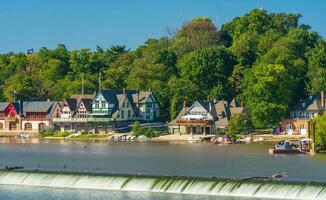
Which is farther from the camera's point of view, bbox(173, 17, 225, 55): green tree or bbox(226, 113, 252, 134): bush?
bbox(173, 17, 225, 55): green tree

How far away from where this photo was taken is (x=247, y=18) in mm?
131750

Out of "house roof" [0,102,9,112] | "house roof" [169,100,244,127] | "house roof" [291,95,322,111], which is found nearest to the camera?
"house roof" [291,95,322,111]

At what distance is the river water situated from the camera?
5053cm

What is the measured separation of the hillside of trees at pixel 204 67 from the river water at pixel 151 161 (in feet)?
49.4

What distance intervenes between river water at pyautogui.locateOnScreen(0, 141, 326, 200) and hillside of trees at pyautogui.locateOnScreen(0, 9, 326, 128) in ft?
49.4

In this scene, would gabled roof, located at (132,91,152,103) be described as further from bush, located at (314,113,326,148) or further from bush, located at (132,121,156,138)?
bush, located at (314,113,326,148)

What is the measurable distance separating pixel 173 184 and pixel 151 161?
15939 mm

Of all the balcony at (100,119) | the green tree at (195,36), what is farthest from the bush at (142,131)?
the green tree at (195,36)

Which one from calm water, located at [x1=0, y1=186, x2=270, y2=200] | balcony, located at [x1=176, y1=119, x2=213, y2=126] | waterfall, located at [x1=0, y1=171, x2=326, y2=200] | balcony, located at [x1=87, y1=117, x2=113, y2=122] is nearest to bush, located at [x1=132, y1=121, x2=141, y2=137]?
balcony, located at [x1=176, y1=119, x2=213, y2=126]

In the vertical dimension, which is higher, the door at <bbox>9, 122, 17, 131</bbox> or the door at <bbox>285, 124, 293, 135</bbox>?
the door at <bbox>9, 122, 17, 131</bbox>

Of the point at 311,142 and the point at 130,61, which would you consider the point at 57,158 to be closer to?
the point at 311,142

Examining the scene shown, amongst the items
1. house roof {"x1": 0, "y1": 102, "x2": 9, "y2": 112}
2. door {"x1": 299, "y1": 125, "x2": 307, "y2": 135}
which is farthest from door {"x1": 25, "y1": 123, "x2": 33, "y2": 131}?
door {"x1": 299, "y1": 125, "x2": 307, "y2": 135}

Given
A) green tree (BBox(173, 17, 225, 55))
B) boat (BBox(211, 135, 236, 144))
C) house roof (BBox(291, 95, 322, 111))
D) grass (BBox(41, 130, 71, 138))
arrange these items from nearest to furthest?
boat (BBox(211, 135, 236, 144)) → house roof (BBox(291, 95, 322, 111)) → grass (BBox(41, 130, 71, 138)) → green tree (BBox(173, 17, 225, 55))

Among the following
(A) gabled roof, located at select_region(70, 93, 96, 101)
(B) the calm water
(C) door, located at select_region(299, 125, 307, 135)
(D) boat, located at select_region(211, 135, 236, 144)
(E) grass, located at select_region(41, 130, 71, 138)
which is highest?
(A) gabled roof, located at select_region(70, 93, 96, 101)
